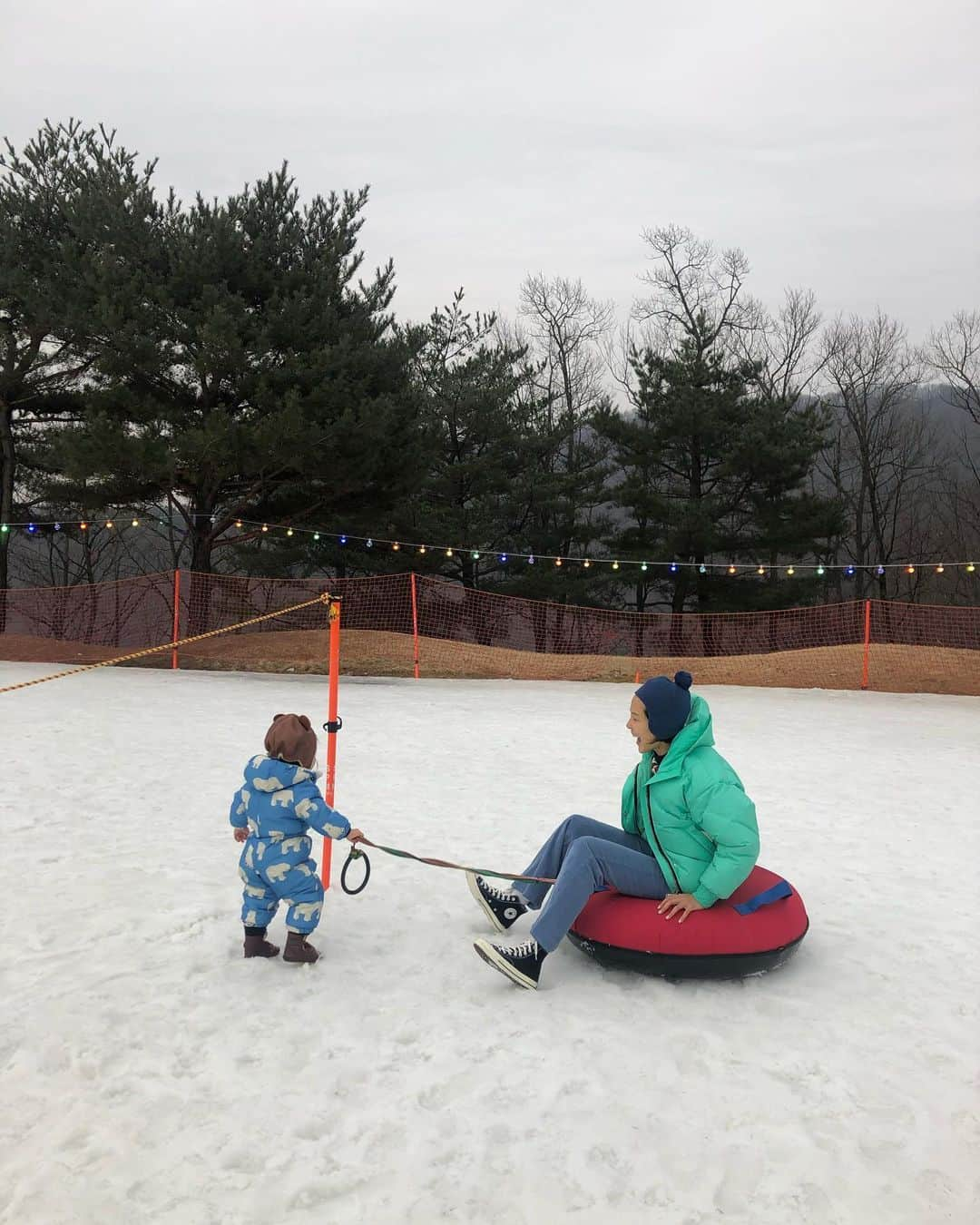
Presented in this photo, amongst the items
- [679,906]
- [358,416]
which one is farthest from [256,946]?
[358,416]

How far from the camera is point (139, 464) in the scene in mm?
15031

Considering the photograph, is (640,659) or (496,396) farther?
(496,396)

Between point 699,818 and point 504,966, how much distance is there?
91 centimetres

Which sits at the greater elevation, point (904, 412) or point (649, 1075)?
point (904, 412)

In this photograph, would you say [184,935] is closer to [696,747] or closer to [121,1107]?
[121,1107]

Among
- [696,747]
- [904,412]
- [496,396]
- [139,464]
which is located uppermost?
[904,412]

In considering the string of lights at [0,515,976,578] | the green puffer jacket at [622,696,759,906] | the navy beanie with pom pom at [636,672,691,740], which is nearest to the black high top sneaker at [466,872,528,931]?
the green puffer jacket at [622,696,759,906]

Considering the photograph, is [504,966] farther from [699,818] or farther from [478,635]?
[478,635]

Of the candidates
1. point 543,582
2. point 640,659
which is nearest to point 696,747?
point 640,659

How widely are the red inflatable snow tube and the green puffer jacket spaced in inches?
4.8

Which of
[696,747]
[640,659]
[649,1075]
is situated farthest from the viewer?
[640,659]

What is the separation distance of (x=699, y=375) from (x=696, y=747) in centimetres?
2146

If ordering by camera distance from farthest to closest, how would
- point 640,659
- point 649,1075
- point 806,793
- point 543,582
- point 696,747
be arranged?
point 543,582 → point 640,659 → point 806,793 → point 696,747 → point 649,1075

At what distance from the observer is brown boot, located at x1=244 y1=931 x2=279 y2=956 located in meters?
3.52
